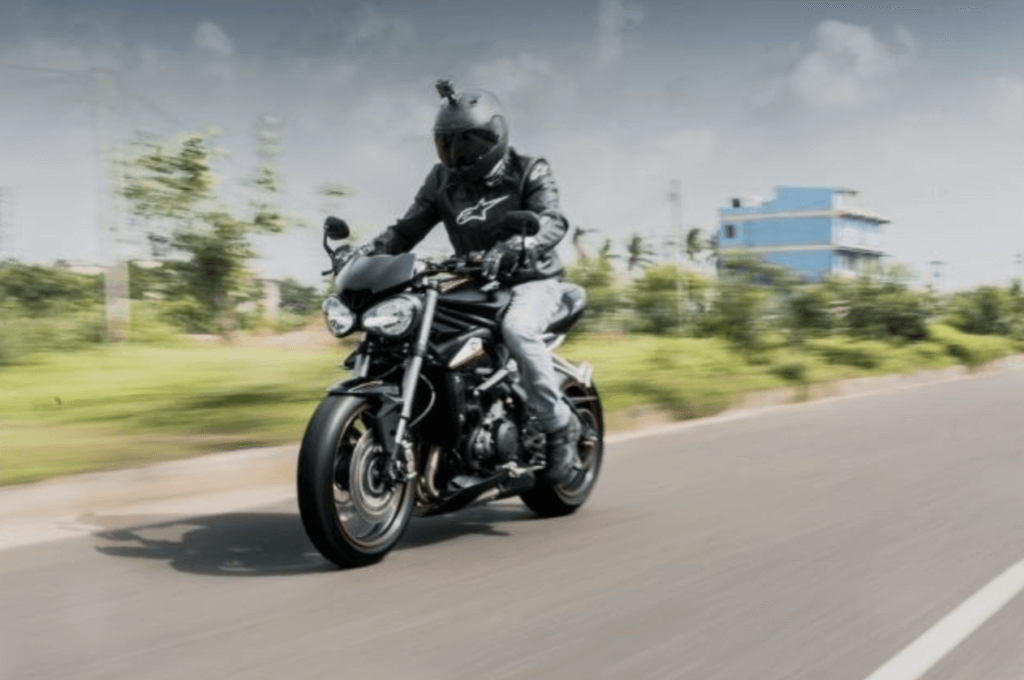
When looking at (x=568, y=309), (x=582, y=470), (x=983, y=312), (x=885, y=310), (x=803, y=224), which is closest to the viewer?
(x=568, y=309)

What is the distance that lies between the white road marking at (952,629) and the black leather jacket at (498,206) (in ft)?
8.38

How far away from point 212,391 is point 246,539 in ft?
14.6

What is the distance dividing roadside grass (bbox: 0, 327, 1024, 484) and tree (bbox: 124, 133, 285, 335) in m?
1.52

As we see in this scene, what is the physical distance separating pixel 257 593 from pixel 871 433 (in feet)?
26.3

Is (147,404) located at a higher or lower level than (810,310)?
lower

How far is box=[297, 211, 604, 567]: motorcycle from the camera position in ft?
17.6

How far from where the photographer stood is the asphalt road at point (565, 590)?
13.6 ft

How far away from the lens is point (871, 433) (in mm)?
11891

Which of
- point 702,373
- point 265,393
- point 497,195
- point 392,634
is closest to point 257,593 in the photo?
point 392,634

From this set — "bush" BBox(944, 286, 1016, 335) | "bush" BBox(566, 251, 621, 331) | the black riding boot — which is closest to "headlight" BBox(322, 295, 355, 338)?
Result: the black riding boot

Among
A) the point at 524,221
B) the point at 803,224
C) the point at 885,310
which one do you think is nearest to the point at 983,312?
the point at 885,310

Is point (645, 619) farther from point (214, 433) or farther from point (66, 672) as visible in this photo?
point (214, 433)

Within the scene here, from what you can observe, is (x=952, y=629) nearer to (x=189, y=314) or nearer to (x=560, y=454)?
(x=560, y=454)

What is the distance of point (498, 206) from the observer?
652 centimetres
